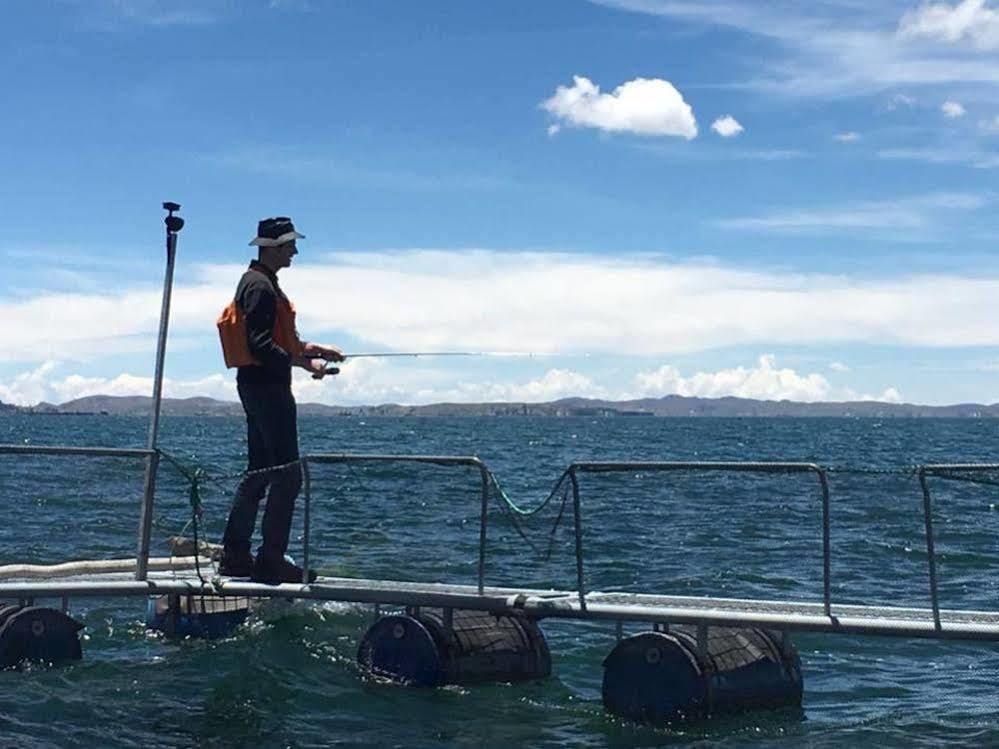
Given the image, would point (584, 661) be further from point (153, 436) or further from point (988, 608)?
point (988, 608)

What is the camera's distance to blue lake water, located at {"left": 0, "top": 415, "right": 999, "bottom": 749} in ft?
30.2

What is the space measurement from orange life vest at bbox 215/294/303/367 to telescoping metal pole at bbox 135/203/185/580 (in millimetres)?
795

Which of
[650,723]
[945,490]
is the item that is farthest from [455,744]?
[945,490]

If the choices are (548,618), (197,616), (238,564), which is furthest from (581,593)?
(197,616)

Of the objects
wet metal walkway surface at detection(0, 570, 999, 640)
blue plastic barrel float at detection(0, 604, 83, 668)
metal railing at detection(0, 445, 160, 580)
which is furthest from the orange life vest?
blue plastic barrel float at detection(0, 604, 83, 668)

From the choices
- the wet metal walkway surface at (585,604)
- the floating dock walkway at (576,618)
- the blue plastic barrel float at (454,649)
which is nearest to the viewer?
the wet metal walkway surface at (585,604)

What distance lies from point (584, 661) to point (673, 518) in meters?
12.3

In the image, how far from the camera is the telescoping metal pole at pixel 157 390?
10469 mm

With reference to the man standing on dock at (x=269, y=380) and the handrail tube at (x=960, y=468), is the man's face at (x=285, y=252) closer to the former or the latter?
the man standing on dock at (x=269, y=380)

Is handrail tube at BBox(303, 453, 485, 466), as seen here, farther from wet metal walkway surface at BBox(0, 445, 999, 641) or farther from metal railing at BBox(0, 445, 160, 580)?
metal railing at BBox(0, 445, 160, 580)

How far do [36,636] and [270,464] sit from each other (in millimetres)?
2207

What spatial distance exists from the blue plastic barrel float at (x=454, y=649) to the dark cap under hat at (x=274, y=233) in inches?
108

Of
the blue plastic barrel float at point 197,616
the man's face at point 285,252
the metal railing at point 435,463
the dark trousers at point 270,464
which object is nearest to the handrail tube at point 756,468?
the metal railing at point 435,463

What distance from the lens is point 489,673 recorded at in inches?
404
